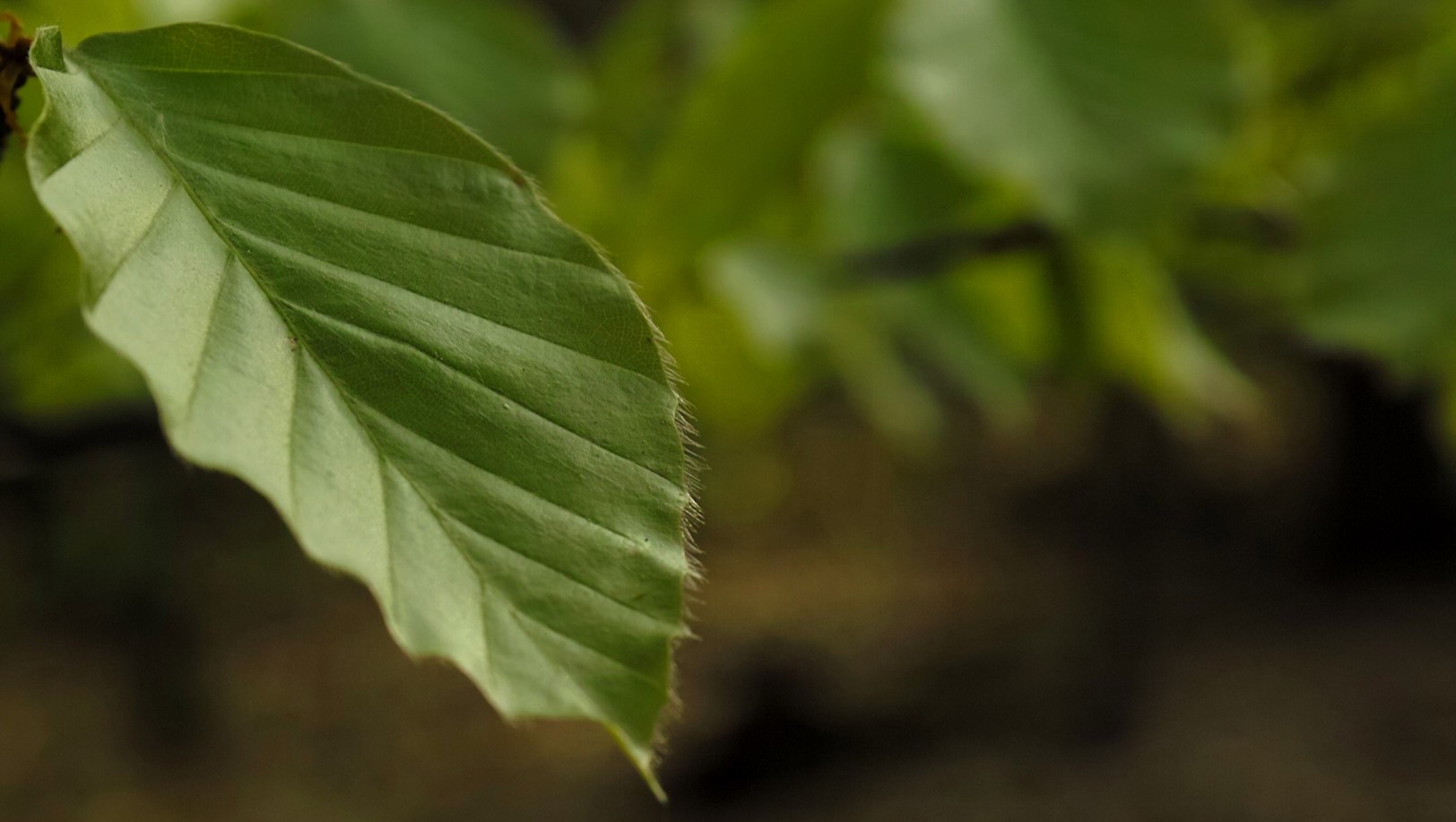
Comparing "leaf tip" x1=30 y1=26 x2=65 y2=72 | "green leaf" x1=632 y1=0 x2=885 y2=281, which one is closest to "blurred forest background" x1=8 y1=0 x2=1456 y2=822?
"green leaf" x1=632 y1=0 x2=885 y2=281

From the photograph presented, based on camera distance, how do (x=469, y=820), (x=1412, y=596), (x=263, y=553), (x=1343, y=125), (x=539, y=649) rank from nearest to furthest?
(x=539, y=649)
(x=1343, y=125)
(x=469, y=820)
(x=1412, y=596)
(x=263, y=553)

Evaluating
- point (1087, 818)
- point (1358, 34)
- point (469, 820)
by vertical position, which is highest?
point (1358, 34)

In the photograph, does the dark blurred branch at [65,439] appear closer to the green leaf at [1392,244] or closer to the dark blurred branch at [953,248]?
the dark blurred branch at [953,248]

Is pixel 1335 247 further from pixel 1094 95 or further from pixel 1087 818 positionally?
pixel 1087 818

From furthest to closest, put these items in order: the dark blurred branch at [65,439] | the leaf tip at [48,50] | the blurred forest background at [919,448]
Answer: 1. the blurred forest background at [919,448]
2. the dark blurred branch at [65,439]
3. the leaf tip at [48,50]

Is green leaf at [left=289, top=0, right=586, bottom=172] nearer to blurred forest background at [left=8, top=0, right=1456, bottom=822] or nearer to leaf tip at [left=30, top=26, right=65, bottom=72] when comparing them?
blurred forest background at [left=8, top=0, right=1456, bottom=822]

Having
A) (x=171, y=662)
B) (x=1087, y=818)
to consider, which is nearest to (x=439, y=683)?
(x=171, y=662)

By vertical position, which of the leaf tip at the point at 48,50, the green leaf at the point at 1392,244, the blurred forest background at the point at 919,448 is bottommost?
the blurred forest background at the point at 919,448

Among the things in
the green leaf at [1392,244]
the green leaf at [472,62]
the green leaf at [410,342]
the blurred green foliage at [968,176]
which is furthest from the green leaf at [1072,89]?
the green leaf at [410,342]
